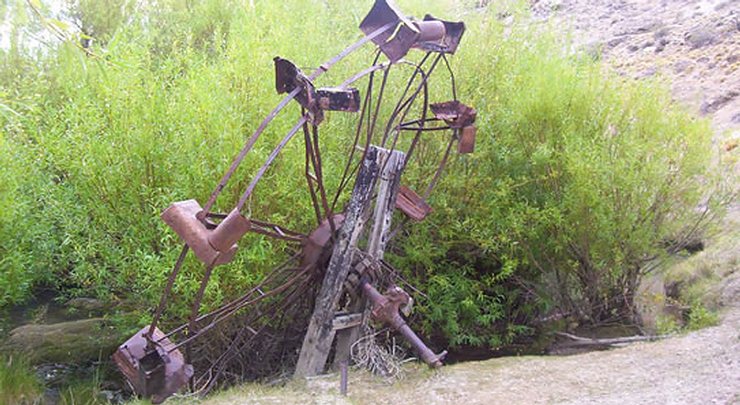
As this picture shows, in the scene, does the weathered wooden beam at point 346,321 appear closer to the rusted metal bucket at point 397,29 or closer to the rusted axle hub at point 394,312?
the rusted axle hub at point 394,312

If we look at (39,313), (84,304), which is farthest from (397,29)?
(39,313)

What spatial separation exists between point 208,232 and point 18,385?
3.31m

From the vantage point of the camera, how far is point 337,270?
3.78 metres

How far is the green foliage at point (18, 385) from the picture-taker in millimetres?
4677

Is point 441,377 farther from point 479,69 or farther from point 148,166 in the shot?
point 479,69

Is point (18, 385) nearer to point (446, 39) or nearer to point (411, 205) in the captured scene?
point (411, 205)

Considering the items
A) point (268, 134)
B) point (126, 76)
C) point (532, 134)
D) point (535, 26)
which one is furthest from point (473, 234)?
point (126, 76)

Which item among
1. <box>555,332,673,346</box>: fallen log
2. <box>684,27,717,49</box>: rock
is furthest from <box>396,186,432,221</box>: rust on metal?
<box>684,27,717,49</box>: rock

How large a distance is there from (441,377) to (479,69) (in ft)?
11.3

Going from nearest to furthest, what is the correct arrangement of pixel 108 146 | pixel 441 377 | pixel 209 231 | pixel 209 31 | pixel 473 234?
pixel 209 231 → pixel 441 377 → pixel 108 146 → pixel 473 234 → pixel 209 31

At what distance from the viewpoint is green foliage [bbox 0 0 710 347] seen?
4.69 meters

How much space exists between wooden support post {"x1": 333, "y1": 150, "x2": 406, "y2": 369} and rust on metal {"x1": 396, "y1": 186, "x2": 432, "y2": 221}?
8 centimetres

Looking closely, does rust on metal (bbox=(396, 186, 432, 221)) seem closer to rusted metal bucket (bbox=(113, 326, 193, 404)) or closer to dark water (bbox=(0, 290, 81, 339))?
rusted metal bucket (bbox=(113, 326, 193, 404))

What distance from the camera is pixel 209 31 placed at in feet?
32.4
